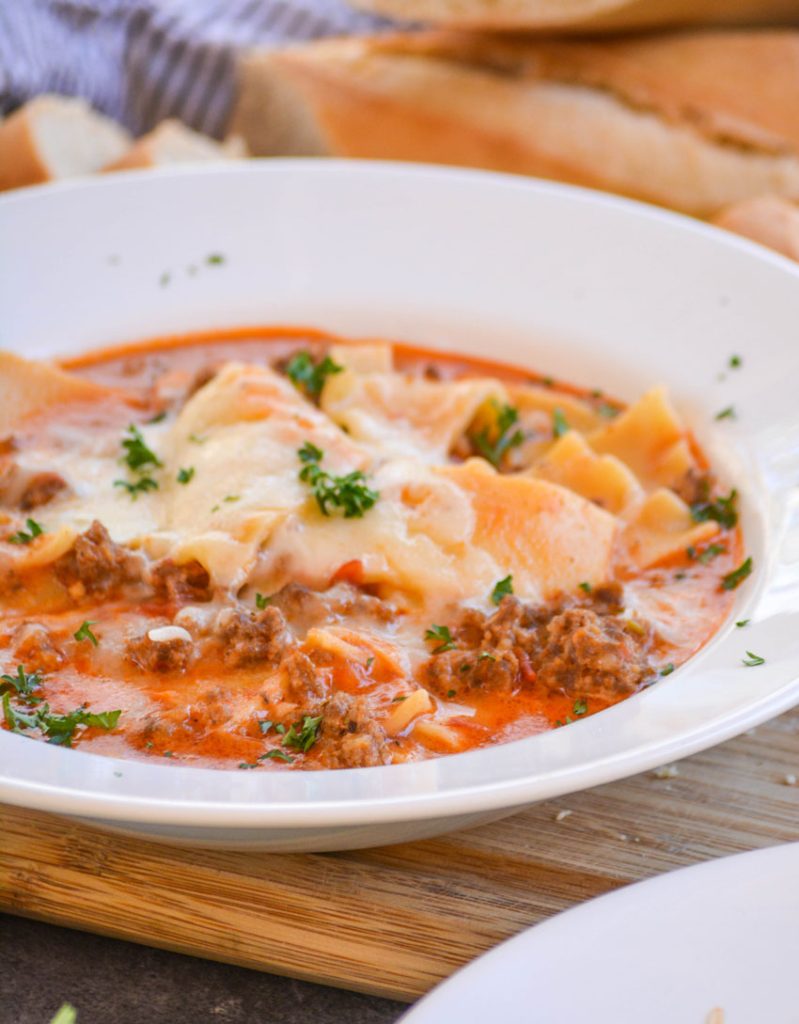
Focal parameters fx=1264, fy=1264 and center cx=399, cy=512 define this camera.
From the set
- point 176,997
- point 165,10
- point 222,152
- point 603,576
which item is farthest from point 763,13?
point 176,997

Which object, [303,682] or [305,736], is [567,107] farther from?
[305,736]

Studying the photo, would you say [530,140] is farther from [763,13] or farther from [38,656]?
[38,656]

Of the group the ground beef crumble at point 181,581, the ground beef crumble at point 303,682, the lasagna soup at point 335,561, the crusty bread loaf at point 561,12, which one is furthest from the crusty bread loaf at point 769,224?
the ground beef crumble at point 303,682

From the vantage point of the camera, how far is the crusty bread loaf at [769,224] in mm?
5742

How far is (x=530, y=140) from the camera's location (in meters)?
7.13

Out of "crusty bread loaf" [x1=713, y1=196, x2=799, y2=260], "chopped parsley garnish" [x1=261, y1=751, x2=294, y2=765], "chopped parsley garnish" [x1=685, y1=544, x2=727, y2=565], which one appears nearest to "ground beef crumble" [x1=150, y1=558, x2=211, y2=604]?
"chopped parsley garnish" [x1=261, y1=751, x2=294, y2=765]

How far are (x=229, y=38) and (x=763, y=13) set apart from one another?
11.4 feet

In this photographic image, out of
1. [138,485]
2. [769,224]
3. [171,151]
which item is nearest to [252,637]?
[138,485]

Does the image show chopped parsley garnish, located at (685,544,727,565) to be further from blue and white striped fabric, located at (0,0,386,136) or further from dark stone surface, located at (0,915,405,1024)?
blue and white striped fabric, located at (0,0,386,136)

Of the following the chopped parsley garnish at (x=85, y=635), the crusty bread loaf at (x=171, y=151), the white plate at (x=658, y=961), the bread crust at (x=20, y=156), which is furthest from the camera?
the crusty bread loaf at (x=171, y=151)

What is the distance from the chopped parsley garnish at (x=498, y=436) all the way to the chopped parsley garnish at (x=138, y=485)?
1308mm

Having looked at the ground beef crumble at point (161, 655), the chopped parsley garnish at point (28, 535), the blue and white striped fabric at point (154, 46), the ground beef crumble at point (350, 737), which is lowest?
the blue and white striped fabric at point (154, 46)

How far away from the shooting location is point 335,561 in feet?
13.4

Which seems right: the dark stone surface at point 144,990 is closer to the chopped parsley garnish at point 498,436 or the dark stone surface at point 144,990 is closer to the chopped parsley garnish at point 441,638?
the chopped parsley garnish at point 441,638
